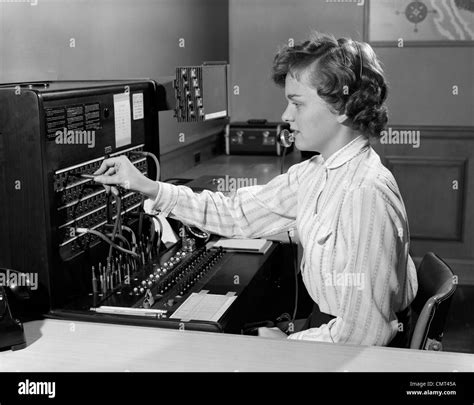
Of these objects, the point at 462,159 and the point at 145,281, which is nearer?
the point at 145,281

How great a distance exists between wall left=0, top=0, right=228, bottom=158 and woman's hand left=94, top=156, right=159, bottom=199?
2.43ft

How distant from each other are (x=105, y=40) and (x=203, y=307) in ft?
5.09

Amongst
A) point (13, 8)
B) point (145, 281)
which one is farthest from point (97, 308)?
point (13, 8)

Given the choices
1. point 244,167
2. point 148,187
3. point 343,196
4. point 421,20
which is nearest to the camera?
point 343,196

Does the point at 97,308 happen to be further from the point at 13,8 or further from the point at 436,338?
the point at 13,8

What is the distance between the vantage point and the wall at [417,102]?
167 inches

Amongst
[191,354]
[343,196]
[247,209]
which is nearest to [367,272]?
[343,196]

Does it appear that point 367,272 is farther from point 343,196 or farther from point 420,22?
point 420,22

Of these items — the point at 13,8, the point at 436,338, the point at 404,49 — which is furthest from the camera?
the point at 404,49

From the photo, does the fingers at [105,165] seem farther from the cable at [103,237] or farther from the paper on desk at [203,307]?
Answer: the paper on desk at [203,307]

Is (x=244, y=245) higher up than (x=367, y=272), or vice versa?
(x=367, y=272)

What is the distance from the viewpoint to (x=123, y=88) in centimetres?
183

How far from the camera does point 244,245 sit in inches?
86.6

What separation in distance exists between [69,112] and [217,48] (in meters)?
3.07
